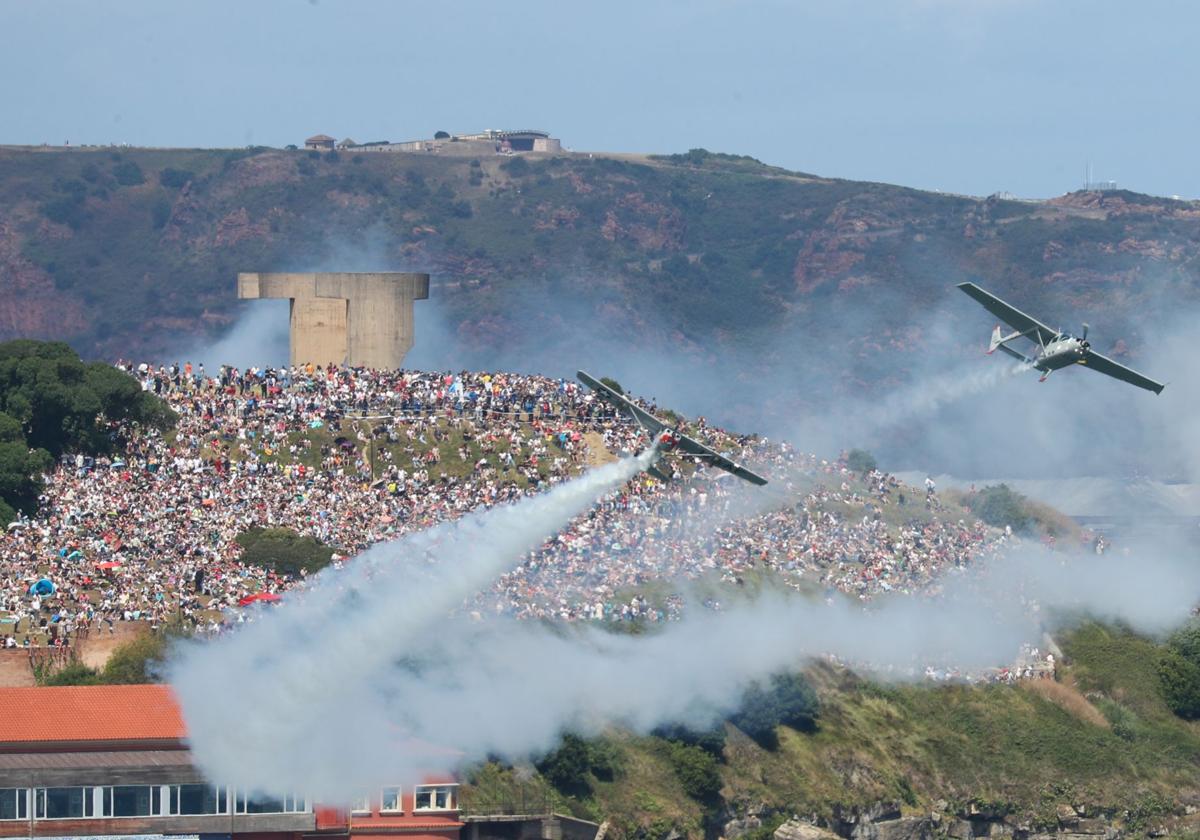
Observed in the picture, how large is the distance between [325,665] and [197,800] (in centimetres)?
594

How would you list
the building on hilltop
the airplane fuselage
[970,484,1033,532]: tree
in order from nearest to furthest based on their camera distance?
the building on hilltop, the airplane fuselage, [970,484,1033,532]: tree

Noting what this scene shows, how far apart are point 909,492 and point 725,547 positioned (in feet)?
56.2

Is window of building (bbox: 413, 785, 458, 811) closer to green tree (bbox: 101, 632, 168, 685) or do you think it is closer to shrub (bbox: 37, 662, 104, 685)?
green tree (bbox: 101, 632, 168, 685)

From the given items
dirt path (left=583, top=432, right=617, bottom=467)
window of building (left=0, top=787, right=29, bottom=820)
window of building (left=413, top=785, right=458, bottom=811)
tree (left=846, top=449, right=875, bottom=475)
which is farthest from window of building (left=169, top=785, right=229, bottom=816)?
tree (left=846, top=449, right=875, bottom=475)

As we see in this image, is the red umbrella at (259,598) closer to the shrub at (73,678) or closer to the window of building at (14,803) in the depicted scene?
the shrub at (73,678)

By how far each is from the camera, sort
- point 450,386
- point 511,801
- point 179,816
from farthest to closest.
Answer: point 450,386 < point 511,801 < point 179,816

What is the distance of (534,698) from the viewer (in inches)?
3100

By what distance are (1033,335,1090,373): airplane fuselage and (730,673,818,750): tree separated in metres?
13.8

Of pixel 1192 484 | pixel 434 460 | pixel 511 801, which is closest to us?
pixel 511 801

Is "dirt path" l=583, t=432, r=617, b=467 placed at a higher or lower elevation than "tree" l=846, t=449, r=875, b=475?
higher

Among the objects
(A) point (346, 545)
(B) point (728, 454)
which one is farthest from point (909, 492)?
(A) point (346, 545)

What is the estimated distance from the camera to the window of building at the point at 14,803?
67875 millimetres

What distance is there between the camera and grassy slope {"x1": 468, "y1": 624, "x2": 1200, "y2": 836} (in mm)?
81625

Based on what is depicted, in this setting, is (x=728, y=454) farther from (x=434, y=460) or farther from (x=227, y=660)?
(x=227, y=660)
